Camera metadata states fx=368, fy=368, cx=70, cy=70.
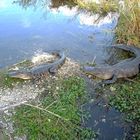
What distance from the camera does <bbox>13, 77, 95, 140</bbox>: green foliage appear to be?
5297 mm

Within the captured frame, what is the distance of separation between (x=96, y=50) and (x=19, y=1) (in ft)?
11.8

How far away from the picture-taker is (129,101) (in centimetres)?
601

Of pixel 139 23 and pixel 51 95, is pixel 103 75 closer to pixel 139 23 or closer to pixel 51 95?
pixel 51 95

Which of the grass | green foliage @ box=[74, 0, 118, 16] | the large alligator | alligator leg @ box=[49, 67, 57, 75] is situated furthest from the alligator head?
green foliage @ box=[74, 0, 118, 16]

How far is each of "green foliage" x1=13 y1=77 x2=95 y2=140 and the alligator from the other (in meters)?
0.50

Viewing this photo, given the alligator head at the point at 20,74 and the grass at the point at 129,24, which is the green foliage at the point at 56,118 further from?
the grass at the point at 129,24

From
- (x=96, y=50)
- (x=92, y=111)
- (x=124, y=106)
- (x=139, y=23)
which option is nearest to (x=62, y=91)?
(x=92, y=111)

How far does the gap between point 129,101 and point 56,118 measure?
1.27 metres

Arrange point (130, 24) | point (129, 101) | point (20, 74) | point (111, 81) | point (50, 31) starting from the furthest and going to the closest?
point (50, 31) → point (130, 24) → point (111, 81) → point (20, 74) → point (129, 101)

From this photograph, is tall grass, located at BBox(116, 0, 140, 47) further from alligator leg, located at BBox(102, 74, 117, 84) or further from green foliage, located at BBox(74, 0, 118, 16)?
green foliage, located at BBox(74, 0, 118, 16)

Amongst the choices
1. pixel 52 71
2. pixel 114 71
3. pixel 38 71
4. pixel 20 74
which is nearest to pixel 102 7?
pixel 114 71

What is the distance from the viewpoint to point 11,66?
7.21 meters

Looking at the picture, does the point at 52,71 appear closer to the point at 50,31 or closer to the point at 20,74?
the point at 20,74

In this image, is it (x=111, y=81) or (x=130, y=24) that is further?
(x=130, y=24)
